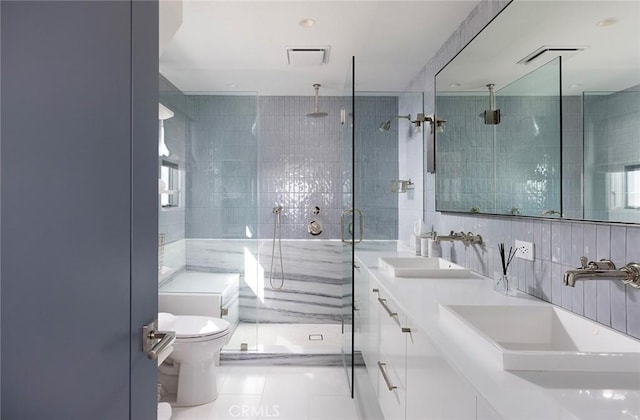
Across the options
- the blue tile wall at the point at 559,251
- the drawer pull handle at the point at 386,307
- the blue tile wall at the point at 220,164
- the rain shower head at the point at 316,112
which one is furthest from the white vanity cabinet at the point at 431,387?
the rain shower head at the point at 316,112

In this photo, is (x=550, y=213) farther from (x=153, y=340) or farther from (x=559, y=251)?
(x=153, y=340)

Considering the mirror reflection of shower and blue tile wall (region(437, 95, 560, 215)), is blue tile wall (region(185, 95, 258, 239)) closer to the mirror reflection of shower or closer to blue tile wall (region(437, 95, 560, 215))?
the mirror reflection of shower

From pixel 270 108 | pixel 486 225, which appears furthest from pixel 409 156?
pixel 270 108

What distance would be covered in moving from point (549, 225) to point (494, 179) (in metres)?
0.51

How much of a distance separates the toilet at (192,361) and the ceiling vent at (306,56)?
1954 mm

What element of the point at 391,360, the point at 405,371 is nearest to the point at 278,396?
the point at 391,360

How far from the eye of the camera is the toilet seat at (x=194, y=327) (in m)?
2.50

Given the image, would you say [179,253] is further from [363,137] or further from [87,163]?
[87,163]

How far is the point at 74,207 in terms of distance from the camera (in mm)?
679

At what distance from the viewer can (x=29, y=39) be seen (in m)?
0.58

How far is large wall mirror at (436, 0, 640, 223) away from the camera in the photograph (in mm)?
1176

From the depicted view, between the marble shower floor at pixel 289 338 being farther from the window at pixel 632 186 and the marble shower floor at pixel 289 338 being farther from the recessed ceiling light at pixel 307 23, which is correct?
the window at pixel 632 186

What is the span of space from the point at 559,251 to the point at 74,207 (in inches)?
61.9

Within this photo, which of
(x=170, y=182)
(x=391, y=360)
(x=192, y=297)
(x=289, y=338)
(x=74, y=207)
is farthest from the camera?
(x=289, y=338)
